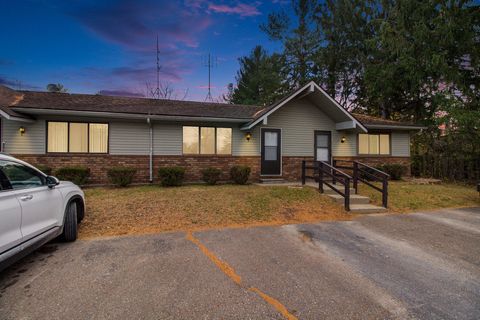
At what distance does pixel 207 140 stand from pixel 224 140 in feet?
2.77

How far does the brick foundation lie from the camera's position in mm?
9516

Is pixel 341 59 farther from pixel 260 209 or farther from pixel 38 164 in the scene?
pixel 38 164

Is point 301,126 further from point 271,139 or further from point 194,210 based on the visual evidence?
point 194,210

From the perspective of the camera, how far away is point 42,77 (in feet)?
63.2

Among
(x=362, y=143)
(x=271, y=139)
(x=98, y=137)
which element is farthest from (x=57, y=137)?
(x=362, y=143)

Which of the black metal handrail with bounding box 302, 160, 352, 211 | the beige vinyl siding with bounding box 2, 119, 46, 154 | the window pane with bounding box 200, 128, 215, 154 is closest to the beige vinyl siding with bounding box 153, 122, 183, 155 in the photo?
the window pane with bounding box 200, 128, 215, 154

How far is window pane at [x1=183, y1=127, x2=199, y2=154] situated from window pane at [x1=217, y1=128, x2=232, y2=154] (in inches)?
43.1

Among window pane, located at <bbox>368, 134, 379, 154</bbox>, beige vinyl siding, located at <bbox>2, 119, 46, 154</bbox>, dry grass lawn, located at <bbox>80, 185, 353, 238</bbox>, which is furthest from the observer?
window pane, located at <bbox>368, 134, 379, 154</bbox>

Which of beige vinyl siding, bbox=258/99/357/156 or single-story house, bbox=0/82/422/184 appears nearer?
single-story house, bbox=0/82/422/184

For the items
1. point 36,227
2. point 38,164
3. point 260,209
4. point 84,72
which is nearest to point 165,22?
point 84,72

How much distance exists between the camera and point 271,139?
38.9 feet

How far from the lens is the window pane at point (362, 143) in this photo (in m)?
13.2

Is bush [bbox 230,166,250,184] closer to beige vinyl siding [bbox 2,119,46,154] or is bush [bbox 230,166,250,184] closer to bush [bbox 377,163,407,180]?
bush [bbox 377,163,407,180]

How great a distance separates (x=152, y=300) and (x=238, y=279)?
1.04 m
